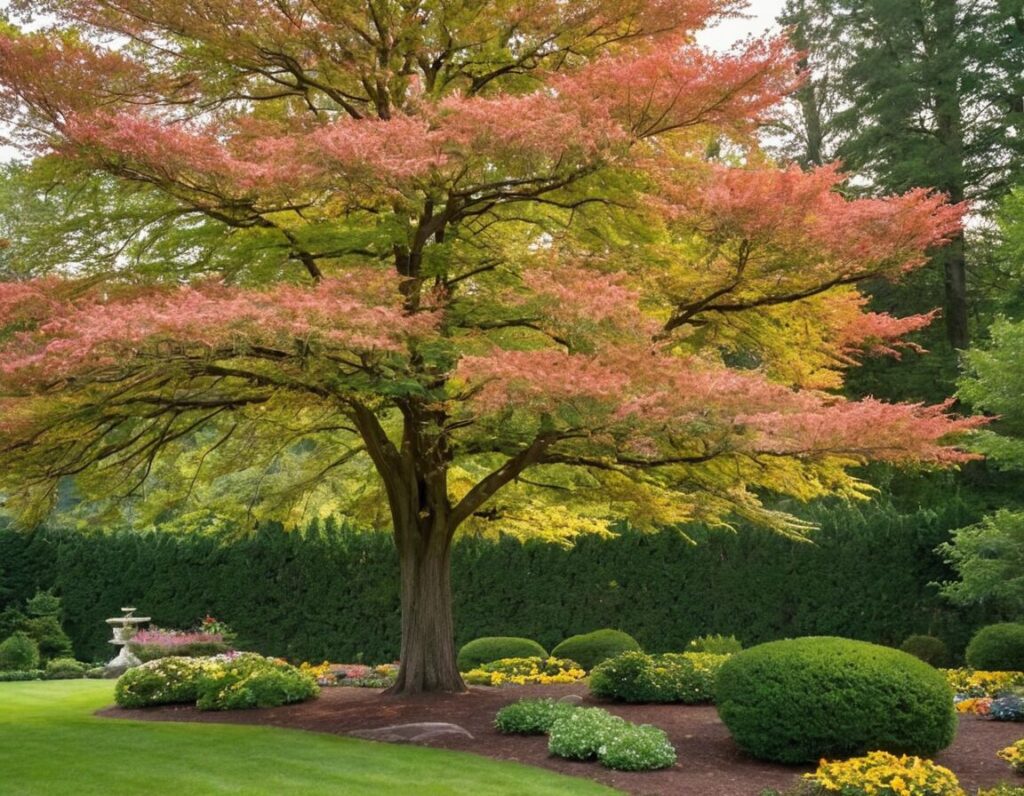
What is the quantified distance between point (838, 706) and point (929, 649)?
25.0 feet

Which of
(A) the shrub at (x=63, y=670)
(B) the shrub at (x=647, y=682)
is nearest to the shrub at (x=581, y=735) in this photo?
(B) the shrub at (x=647, y=682)

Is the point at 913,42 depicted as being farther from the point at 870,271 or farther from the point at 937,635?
the point at 870,271

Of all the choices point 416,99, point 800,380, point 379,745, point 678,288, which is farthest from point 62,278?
point 800,380

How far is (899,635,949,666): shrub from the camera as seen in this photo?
1480cm

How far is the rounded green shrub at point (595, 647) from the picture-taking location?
1478 cm

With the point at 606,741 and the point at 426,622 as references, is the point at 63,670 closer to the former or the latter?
the point at 426,622

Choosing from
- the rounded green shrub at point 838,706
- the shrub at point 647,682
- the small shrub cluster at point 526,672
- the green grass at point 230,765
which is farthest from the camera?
the small shrub cluster at point 526,672

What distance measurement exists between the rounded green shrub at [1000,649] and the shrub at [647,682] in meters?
3.92

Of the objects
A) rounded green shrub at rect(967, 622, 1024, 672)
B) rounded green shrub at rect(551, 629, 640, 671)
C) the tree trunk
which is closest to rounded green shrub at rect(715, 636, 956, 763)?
the tree trunk

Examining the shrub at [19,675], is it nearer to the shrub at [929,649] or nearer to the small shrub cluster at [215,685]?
the small shrub cluster at [215,685]

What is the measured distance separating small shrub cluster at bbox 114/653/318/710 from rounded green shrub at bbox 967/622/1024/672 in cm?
863

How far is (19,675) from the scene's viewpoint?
17.4 m

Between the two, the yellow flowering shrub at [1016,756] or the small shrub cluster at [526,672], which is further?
the small shrub cluster at [526,672]

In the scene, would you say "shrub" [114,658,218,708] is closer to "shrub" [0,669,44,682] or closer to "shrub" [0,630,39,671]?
"shrub" [0,669,44,682]
